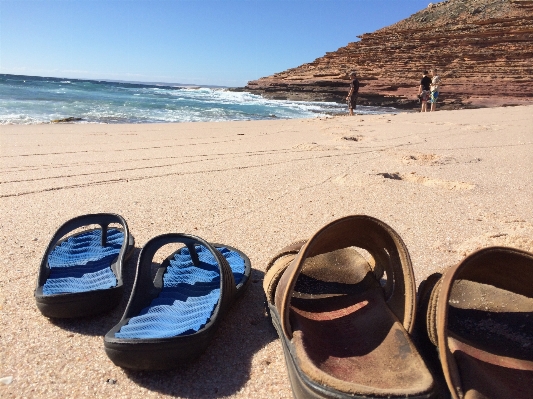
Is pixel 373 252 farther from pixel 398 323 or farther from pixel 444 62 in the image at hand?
pixel 444 62

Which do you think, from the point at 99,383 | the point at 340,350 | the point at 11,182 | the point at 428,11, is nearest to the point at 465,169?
the point at 340,350

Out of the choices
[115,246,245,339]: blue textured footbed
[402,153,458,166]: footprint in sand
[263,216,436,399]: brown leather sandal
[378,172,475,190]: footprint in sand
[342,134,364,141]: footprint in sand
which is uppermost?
[342,134,364,141]: footprint in sand

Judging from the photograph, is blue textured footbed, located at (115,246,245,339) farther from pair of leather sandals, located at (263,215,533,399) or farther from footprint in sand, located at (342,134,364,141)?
footprint in sand, located at (342,134,364,141)

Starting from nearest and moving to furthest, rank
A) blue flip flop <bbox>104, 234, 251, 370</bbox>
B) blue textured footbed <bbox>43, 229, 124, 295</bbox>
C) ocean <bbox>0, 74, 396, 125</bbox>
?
blue flip flop <bbox>104, 234, 251, 370</bbox> → blue textured footbed <bbox>43, 229, 124, 295</bbox> → ocean <bbox>0, 74, 396, 125</bbox>

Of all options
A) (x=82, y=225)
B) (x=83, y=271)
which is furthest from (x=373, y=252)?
(x=82, y=225)

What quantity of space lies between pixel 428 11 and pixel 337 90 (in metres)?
18.6

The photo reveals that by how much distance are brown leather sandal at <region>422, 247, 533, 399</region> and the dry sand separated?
1.36 ft

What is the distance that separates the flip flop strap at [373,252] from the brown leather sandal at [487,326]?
0.08 meters

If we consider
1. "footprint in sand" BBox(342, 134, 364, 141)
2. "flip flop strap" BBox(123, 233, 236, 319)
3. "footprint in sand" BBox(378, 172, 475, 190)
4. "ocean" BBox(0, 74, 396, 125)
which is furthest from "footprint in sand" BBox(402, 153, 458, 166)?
"ocean" BBox(0, 74, 396, 125)

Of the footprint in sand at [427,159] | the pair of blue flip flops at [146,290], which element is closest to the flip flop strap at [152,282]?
the pair of blue flip flops at [146,290]

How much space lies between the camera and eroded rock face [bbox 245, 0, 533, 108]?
19.5 metres

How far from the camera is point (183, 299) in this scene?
1326mm

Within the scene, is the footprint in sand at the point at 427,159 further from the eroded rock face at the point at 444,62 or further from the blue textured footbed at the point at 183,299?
the eroded rock face at the point at 444,62

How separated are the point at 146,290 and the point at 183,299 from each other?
0.43 ft
